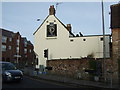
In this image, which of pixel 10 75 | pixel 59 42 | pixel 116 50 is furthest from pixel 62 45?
pixel 10 75

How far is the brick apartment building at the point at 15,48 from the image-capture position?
72688 millimetres

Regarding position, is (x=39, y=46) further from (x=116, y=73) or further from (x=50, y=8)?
(x=116, y=73)

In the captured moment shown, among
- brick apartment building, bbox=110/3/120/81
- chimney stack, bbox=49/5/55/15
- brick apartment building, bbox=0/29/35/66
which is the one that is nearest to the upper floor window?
chimney stack, bbox=49/5/55/15

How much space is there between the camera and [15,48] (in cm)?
7862

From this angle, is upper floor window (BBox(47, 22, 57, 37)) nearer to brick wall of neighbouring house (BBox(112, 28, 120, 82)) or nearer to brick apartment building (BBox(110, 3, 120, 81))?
brick apartment building (BBox(110, 3, 120, 81))

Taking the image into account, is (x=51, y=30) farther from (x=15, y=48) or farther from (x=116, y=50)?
(x=15, y=48)

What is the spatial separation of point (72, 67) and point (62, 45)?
600 inches

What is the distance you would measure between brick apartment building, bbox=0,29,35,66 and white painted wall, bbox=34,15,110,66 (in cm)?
2753

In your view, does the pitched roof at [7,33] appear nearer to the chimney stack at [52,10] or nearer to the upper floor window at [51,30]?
the chimney stack at [52,10]

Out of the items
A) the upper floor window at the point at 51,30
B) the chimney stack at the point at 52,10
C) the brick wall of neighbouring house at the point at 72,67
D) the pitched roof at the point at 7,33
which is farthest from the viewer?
the pitched roof at the point at 7,33

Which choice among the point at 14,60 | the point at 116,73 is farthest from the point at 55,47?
the point at 14,60

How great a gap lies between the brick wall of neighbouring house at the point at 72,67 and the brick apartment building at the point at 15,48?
4149 cm

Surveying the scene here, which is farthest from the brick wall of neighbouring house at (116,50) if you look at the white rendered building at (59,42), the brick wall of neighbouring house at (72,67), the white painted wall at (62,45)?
the white rendered building at (59,42)

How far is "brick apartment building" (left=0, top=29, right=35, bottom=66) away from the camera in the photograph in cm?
7269
